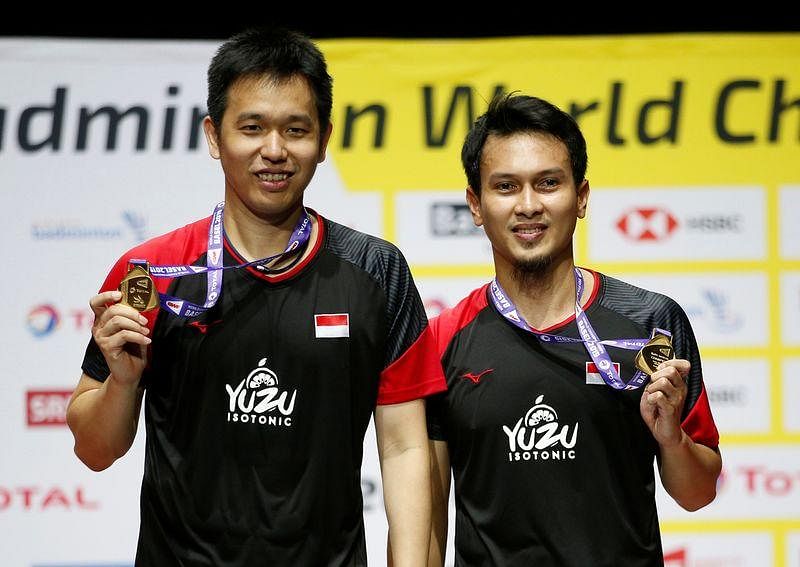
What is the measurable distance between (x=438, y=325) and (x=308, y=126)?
54 centimetres

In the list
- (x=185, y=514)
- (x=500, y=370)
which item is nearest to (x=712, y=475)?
(x=500, y=370)

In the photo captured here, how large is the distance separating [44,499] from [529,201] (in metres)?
2.35

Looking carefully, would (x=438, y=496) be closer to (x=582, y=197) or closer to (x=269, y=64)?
(x=582, y=197)

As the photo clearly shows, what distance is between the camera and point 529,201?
214 centimetres

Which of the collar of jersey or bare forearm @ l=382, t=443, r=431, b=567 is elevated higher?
the collar of jersey

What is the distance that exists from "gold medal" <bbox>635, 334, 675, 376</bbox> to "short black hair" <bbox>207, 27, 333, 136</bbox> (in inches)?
28.6

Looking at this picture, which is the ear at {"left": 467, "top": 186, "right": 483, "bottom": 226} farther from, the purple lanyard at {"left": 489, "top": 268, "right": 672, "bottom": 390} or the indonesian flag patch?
the indonesian flag patch

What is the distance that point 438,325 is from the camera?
7.50 ft

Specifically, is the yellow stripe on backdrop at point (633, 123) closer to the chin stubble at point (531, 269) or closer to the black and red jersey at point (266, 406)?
the chin stubble at point (531, 269)

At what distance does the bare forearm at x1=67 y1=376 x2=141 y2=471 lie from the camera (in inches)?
75.7

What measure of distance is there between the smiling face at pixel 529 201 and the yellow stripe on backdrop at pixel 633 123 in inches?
60.3

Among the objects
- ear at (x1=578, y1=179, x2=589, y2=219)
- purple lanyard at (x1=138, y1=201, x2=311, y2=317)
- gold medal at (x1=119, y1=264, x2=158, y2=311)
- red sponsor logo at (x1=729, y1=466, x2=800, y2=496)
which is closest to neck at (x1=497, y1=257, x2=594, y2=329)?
ear at (x1=578, y1=179, x2=589, y2=219)

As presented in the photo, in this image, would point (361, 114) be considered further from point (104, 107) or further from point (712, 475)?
point (712, 475)

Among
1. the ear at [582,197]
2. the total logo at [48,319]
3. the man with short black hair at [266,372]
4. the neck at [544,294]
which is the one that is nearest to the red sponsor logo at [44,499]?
the total logo at [48,319]
